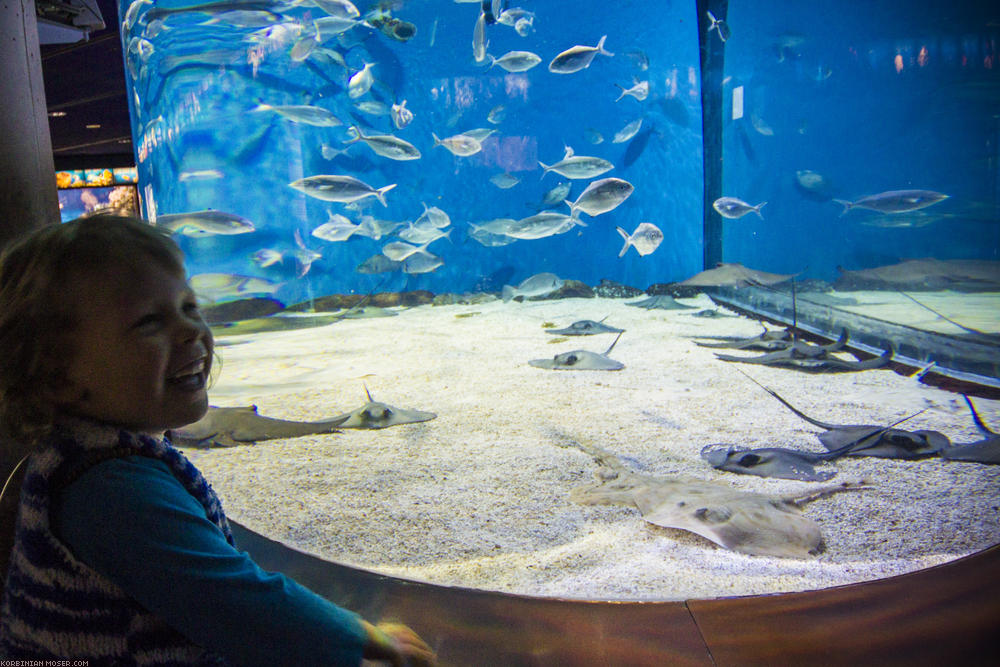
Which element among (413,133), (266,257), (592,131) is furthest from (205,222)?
(592,131)

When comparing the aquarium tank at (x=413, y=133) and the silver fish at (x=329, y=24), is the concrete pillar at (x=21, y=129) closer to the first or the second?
the aquarium tank at (x=413, y=133)

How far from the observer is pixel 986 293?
5.26 m

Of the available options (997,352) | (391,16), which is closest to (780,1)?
(391,16)

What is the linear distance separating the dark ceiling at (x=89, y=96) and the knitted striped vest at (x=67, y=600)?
256 inches

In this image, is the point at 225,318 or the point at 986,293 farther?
the point at 225,318

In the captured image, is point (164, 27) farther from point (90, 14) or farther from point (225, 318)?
point (90, 14)

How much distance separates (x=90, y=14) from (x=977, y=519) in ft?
15.7

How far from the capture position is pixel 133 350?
0.90 m

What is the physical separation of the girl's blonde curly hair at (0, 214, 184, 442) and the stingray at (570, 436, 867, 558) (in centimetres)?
159

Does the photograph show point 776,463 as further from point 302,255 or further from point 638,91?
point 638,91

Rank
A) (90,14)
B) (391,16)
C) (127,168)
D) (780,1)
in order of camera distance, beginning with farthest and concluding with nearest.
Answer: (127,168), (391,16), (780,1), (90,14)

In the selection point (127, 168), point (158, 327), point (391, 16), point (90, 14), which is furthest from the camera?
point (127, 168)

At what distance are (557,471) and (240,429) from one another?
168 cm

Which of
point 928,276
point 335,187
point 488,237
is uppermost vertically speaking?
point 335,187
